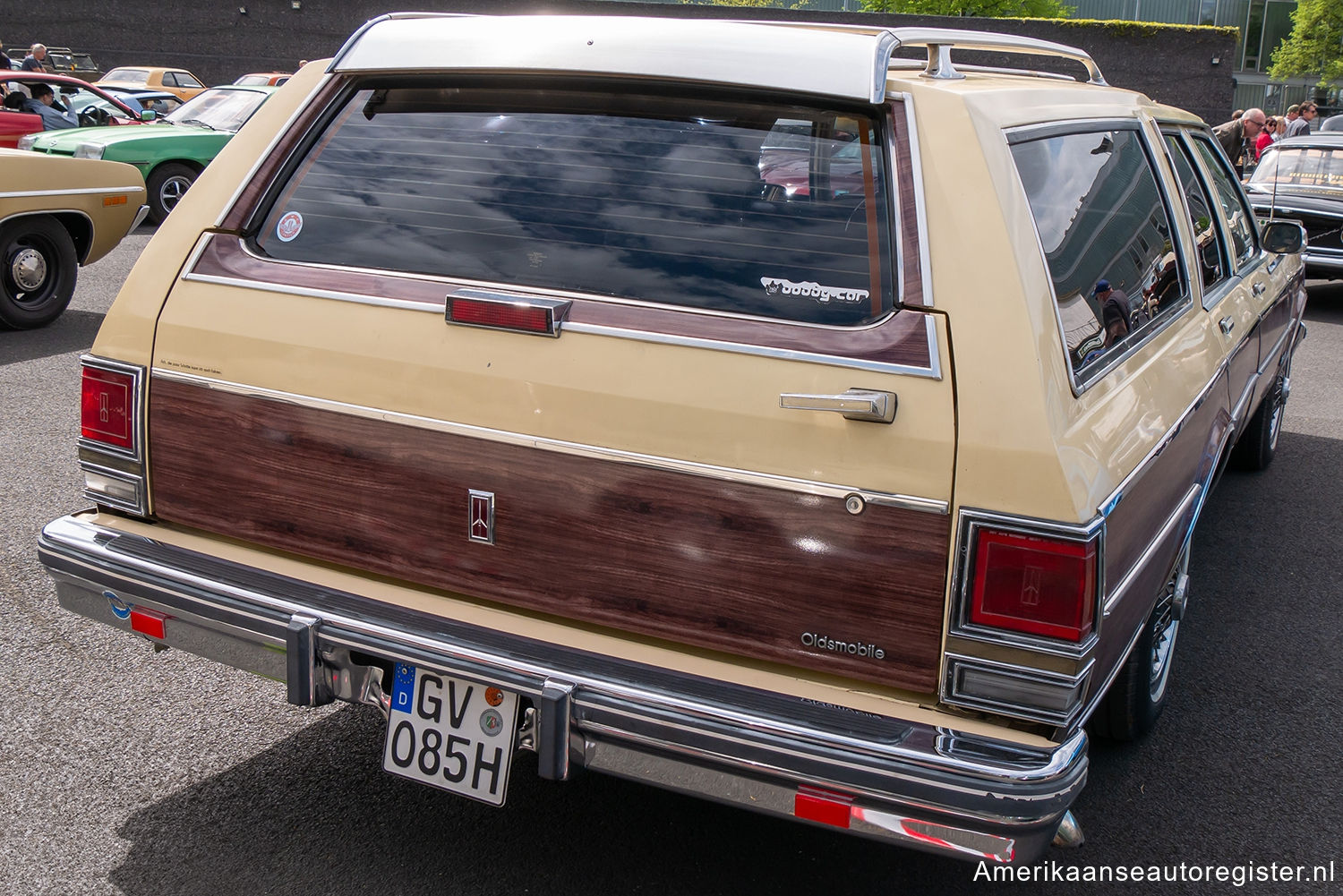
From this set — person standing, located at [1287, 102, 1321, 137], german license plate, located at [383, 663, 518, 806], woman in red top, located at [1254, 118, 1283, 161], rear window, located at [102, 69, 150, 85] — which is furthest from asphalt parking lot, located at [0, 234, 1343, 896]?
rear window, located at [102, 69, 150, 85]

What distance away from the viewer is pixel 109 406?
2.69m

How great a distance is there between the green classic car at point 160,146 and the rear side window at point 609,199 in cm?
980

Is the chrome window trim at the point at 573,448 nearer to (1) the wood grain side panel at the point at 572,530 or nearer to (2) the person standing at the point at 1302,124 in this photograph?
(1) the wood grain side panel at the point at 572,530

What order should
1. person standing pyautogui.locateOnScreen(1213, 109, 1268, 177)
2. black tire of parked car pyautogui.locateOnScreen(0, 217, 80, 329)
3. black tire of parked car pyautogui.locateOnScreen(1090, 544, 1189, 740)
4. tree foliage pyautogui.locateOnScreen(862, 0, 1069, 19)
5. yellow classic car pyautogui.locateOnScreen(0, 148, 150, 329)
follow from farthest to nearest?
tree foliage pyautogui.locateOnScreen(862, 0, 1069, 19) < person standing pyautogui.locateOnScreen(1213, 109, 1268, 177) < black tire of parked car pyautogui.locateOnScreen(0, 217, 80, 329) < yellow classic car pyautogui.locateOnScreen(0, 148, 150, 329) < black tire of parked car pyautogui.locateOnScreen(1090, 544, 1189, 740)

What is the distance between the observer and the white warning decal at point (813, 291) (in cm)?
221

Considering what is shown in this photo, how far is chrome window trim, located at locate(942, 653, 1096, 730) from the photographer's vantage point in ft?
6.63

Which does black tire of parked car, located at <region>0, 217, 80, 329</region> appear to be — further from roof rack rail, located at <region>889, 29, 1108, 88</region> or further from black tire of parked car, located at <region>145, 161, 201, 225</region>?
roof rack rail, located at <region>889, 29, 1108, 88</region>

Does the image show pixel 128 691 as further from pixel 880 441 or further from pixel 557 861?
pixel 880 441

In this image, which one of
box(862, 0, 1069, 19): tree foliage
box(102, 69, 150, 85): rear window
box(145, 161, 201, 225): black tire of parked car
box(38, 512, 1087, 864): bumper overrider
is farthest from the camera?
box(862, 0, 1069, 19): tree foliage

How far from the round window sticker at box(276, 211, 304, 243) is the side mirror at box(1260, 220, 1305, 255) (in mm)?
3838

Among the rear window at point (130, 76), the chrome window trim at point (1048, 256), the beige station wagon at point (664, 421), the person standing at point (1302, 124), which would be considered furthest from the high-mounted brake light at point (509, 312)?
the rear window at point (130, 76)

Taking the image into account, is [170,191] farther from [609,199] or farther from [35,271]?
[609,199]

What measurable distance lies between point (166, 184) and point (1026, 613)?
1273 centimetres

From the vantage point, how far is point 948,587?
203cm
